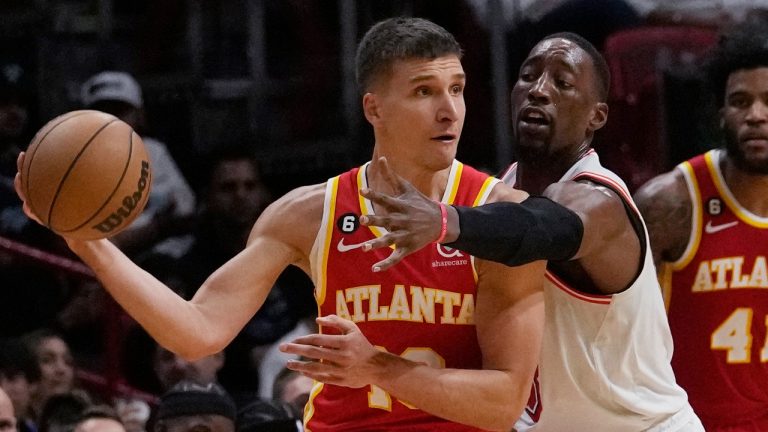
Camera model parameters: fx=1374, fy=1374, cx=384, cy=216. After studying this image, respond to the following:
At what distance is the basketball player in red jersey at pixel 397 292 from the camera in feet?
13.2

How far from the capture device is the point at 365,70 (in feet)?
14.4

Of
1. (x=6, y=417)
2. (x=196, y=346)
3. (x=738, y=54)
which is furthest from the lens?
(x=6, y=417)

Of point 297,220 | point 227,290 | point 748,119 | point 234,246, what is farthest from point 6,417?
point 748,119

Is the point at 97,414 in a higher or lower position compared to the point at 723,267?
lower

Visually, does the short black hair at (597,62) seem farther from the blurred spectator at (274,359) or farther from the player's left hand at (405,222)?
the blurred spectator at (274,359)

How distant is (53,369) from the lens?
7.05 metres

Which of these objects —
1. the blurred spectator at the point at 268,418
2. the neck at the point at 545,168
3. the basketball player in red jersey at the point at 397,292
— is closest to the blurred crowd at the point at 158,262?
the blurred spectator at the point at 268,418

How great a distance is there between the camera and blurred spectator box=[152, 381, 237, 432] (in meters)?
5.97

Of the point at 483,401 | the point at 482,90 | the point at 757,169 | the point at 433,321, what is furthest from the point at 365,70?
the point at 482,90

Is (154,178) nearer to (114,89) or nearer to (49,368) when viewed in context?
(114,89)

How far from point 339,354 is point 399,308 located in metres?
0.38

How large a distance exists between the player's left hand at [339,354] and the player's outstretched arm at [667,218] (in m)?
1.78

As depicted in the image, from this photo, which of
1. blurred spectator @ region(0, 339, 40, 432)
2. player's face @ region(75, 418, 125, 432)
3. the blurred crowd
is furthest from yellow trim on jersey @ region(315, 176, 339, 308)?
blurred spectator @ region(0, 339, 40, 432)

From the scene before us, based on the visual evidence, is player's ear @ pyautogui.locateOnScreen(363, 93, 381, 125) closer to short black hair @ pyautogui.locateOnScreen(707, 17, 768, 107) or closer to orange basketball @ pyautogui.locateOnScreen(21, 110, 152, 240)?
orange basketball @ pyautogui.locateOnScreen(21, 110, 152, 240)
